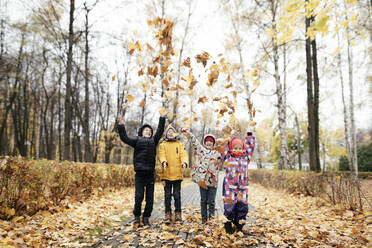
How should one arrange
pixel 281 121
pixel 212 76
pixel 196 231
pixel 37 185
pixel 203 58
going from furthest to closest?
pixel 281 121 < pixel 37 185 < pixel 196 231 < pixel 212 76 < pixel 203 58

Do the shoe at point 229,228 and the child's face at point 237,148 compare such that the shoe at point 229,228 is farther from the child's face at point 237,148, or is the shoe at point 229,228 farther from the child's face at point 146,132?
the child's face at point 146,132

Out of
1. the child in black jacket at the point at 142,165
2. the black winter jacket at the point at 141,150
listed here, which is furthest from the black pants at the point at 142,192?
the black winter jacket at the point at 141,150

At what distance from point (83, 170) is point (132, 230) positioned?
3.45 m

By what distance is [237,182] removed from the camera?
3.93m

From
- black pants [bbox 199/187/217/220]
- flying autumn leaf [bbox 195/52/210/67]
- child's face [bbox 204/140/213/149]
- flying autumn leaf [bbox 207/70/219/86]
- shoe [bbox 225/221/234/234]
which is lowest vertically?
shoe [bbox 225/221/234/234]

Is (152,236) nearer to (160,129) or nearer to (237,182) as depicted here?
(237,182)

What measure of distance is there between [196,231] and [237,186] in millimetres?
1035

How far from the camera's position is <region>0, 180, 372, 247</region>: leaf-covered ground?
3.30m

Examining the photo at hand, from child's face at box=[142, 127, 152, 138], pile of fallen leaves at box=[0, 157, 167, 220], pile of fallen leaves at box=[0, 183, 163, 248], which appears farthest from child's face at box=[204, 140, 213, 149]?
pile of fallen leaves at box=[0, 157, 167, 220]

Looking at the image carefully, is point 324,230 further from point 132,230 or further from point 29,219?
point 29,219

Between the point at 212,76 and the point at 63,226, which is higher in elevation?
the point at 212,76

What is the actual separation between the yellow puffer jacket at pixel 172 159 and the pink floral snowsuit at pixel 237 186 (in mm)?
991

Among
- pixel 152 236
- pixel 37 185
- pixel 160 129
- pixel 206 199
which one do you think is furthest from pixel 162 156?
pixel 37 185

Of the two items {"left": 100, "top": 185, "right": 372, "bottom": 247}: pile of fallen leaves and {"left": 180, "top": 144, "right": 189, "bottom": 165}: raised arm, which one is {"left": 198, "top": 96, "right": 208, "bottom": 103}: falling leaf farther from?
{"left": 100, "top": 185, "right": 372, "bottom": 247}: pile of fallen leaves
